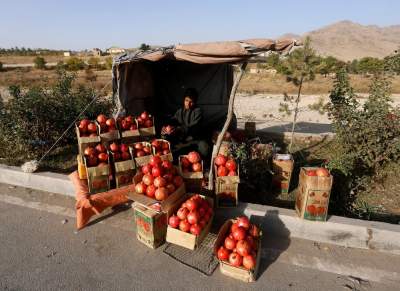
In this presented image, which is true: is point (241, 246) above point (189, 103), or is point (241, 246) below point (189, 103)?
below

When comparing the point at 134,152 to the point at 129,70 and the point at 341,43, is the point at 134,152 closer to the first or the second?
the point at 129,70

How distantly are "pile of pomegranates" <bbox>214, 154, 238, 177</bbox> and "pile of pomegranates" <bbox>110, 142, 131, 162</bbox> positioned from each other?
1592mm

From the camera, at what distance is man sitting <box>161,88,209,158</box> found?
6285mm

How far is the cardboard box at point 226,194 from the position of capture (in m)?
4.33

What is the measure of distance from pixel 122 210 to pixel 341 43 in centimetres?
15975

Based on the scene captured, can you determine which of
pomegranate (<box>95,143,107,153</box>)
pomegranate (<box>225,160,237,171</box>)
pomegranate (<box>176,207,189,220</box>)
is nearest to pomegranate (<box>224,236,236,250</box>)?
pomegranate (<box>176,207,189,220</box>)

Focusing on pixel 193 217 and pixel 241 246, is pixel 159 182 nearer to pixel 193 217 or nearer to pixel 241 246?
pixel 193 217

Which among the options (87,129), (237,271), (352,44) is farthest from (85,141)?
(352,44)

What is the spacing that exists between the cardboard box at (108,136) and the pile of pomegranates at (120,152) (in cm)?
49

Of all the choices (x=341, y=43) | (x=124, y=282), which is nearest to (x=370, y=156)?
(x=124, y=282)

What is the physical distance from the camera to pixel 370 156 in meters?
5.59

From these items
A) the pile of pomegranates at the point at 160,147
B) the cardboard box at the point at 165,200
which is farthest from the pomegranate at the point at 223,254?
the pile of pomegranates at the point at 160,147

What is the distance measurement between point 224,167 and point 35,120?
5.01 m

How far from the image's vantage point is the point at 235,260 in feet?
10.6
